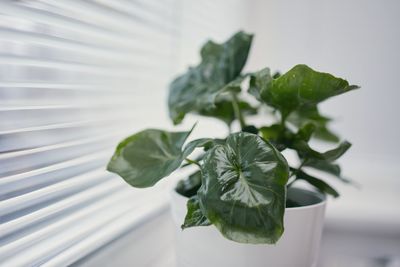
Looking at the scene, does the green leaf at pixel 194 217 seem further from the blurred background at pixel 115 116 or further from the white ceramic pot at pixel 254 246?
the blurred background at pixel 115 116

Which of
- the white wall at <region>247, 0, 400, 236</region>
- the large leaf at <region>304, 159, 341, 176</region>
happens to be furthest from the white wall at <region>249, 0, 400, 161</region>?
the large leaf at <region>304, 159, 341, 176</region>

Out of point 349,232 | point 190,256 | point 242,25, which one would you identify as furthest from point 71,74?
point 242,25

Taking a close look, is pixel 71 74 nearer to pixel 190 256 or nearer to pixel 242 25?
pixel 190 256

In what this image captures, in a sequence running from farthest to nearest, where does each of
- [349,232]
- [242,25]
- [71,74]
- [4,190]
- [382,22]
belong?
[242,25] < [382,22] < [349,232] < [71,74] < [4,190]

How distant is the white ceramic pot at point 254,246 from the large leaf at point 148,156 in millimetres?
74

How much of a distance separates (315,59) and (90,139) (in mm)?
1269

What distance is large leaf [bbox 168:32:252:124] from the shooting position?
0.70 metres

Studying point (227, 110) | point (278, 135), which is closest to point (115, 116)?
point (227, 110)

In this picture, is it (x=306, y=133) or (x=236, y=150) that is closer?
(x=236, y=150)

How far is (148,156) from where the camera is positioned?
581 mm

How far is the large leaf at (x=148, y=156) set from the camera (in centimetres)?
55

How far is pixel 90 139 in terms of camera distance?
732 mm

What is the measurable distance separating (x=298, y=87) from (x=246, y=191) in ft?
0.64

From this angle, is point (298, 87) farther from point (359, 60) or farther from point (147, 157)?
point (359, 60)
